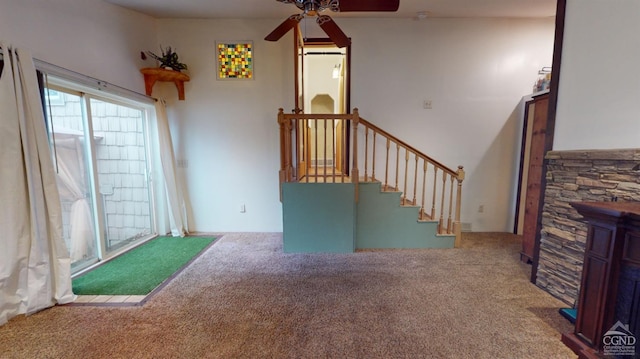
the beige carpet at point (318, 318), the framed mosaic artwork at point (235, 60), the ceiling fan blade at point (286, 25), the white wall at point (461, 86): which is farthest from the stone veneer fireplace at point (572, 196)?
the framed mosaic artwork at point (235, 60)

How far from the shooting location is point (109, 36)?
2977 millimetres

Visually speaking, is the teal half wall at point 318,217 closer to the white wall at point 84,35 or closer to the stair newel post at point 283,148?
the stair newel post at point 283,148

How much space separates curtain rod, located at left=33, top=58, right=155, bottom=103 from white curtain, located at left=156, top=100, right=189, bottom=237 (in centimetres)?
30

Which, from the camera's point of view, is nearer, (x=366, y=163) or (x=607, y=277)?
(x=607, y=277)

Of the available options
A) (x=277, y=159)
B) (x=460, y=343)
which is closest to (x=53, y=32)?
(x=277, y=159)

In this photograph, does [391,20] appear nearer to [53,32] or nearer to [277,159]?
[277,159]

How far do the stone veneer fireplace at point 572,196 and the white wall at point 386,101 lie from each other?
1685 mm

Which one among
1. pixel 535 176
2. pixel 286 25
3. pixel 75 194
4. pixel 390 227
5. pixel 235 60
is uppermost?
pixel 235 60

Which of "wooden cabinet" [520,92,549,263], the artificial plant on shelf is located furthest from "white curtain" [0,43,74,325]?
"wooden cabinet" [520,92,549,263]

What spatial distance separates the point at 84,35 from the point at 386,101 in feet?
12.2

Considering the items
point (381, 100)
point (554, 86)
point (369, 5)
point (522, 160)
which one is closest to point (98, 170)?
point (369, 5)

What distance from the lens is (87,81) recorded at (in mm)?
2658

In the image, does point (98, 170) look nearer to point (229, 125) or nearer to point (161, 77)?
point (161, 77)

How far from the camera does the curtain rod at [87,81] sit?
224cm
